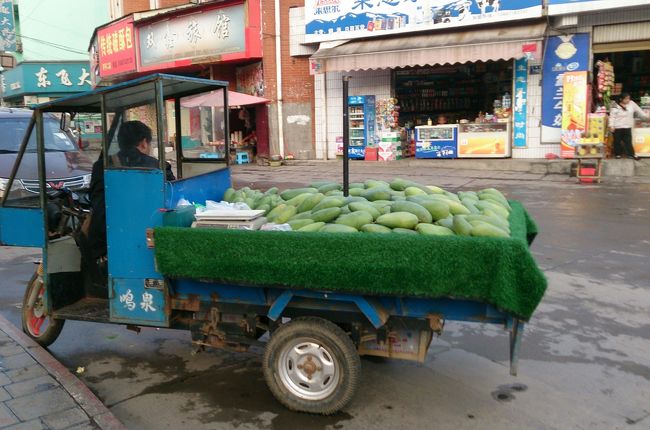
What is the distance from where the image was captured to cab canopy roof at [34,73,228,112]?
378 cm

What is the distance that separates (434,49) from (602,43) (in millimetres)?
3974

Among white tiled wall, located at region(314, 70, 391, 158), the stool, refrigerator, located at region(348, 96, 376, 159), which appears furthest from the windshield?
the stool

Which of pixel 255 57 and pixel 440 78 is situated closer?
pixel 440 78

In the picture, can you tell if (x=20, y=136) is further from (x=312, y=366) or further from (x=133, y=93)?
(x=312, y=366)

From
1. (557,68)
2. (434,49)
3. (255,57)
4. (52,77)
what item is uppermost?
(52,77)

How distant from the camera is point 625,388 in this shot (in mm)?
3912

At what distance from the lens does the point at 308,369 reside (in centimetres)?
363

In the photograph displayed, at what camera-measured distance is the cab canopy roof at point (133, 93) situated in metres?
3.78

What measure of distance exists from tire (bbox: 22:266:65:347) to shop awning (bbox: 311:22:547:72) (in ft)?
39.5

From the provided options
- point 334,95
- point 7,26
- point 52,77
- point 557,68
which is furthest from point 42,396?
point 52,77

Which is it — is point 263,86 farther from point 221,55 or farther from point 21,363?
point 21,363

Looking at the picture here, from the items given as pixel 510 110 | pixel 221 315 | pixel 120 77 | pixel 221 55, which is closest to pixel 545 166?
pixel 510 110

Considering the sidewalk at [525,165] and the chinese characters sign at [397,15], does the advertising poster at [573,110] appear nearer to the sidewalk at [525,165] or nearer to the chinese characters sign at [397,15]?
the sidewalk at [525,165]

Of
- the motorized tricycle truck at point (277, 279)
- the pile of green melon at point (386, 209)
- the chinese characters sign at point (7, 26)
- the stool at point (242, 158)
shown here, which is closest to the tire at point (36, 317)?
the motorized tricycle truck at point (277, 279)
